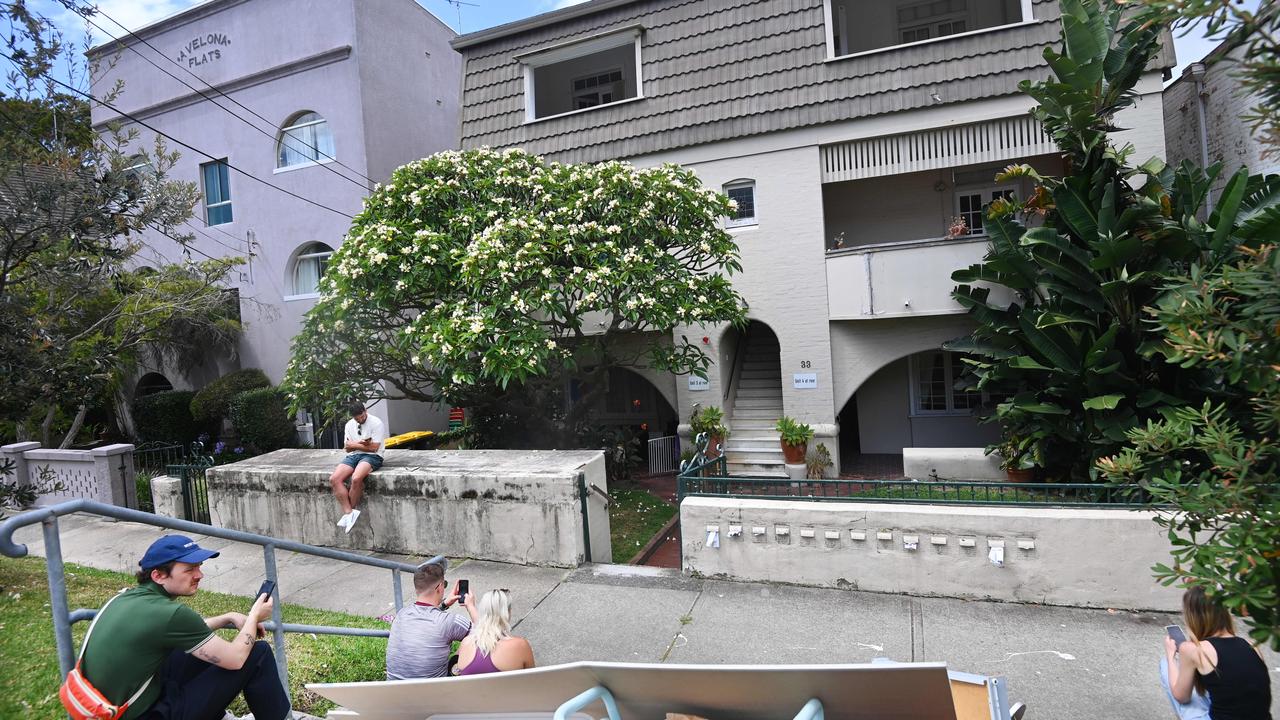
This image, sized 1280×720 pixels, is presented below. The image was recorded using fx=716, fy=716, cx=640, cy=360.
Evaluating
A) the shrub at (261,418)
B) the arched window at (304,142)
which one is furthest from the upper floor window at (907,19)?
the shrub at (261,418)

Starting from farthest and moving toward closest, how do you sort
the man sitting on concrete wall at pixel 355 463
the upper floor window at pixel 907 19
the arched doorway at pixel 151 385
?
the arched doorway at pixel 151 385, the upper floor window at pixel 907 19, the man sitting on concrete wall at pixel 355 463

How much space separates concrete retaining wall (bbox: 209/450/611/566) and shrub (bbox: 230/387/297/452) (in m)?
5.80

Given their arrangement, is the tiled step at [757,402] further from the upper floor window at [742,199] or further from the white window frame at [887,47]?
the white window frame at [887,47]

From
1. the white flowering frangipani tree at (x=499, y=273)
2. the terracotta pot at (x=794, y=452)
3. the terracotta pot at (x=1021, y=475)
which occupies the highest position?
the white flowering frangipani tree at (x=499, y=273)

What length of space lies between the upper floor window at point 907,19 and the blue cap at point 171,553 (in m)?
13.3

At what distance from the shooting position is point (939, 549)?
255 inches

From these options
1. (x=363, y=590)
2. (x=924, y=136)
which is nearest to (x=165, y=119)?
(x=363, y=590)

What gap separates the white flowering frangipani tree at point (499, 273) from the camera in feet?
30.1

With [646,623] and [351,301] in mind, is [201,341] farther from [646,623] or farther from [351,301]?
[646,623]

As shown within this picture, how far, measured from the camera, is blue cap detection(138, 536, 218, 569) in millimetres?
3256

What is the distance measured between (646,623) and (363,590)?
3248 mm

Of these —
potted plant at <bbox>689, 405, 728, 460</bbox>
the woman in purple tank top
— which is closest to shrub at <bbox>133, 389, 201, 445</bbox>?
potted plant at <bbox>689, 405, 728, 460</bbox>

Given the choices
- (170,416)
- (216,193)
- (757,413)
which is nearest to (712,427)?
(757,413)

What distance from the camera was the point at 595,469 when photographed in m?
8.20
